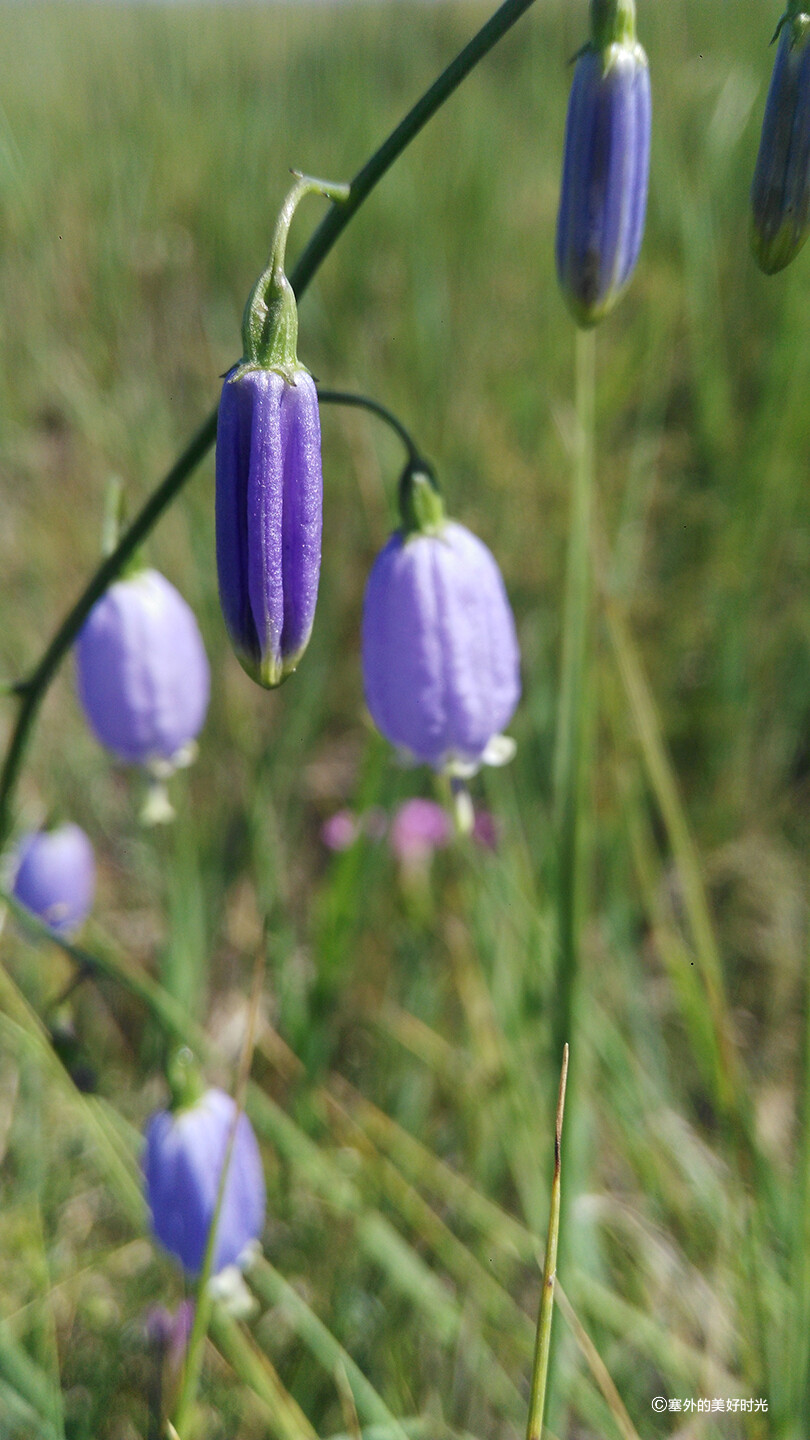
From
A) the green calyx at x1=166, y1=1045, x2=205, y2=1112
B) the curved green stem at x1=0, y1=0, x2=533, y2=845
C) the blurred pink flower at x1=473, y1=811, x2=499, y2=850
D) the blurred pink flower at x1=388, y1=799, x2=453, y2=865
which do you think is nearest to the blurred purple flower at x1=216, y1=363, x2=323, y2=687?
the curved green stem at x1=0, y1=0, x2=533, y2=845

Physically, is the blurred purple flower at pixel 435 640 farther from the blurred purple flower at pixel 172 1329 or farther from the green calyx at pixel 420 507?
the blurred purple flower at pixel 172 1329

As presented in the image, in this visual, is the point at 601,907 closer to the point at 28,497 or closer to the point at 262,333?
the point at 262,333

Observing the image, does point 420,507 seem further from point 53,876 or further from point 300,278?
point 53,876

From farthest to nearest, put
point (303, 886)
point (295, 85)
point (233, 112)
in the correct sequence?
point (295, 85)
point (233, 112)
point (303, 886)

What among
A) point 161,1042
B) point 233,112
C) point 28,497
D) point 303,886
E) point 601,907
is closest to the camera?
point 161,1042

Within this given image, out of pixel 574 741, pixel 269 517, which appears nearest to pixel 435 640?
pixel 574 741

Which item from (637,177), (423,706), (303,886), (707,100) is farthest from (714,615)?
(707,100)
